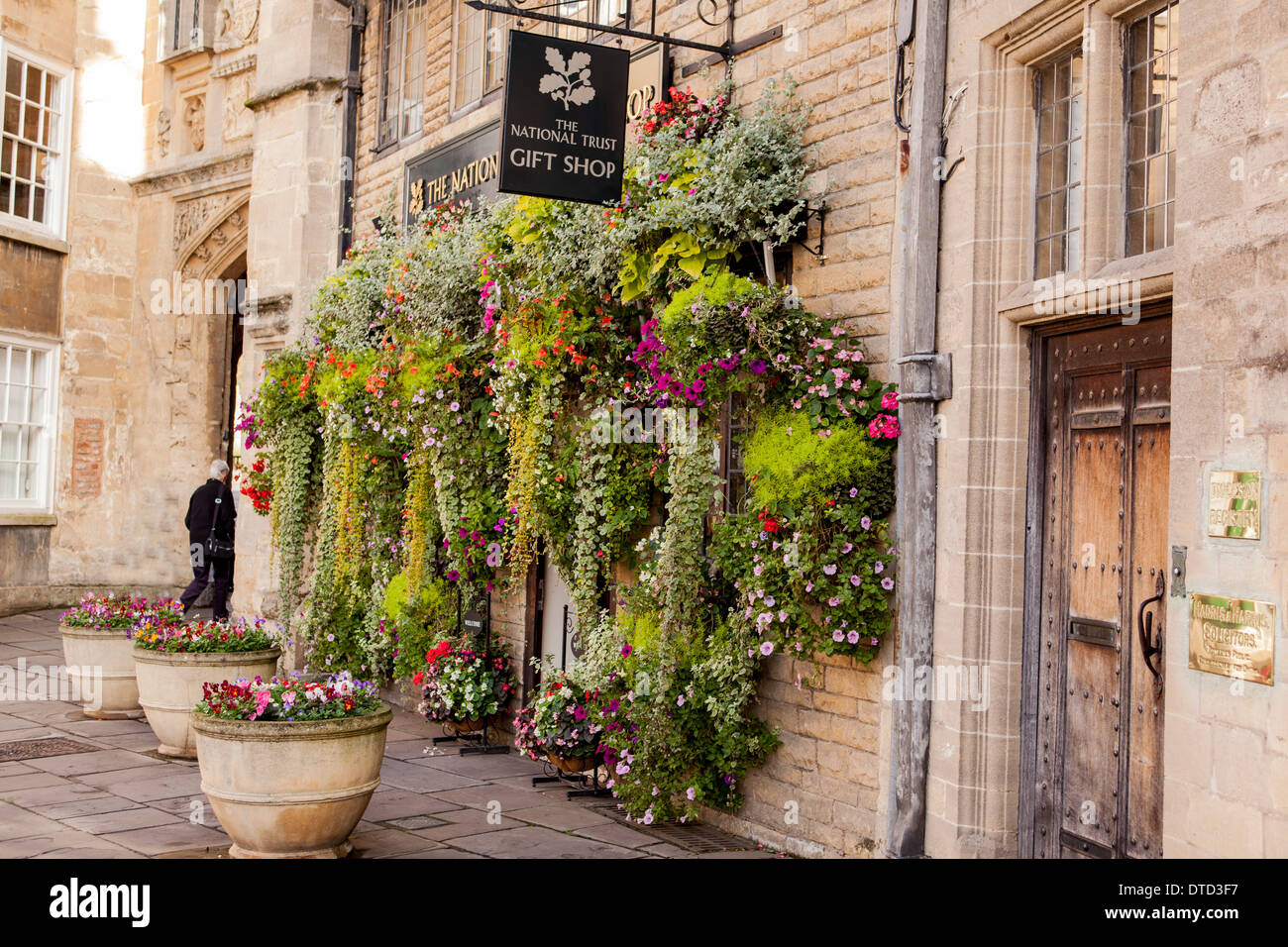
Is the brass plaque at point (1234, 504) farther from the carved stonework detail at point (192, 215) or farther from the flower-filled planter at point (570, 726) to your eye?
the carved stonework detail at point (192, 215)

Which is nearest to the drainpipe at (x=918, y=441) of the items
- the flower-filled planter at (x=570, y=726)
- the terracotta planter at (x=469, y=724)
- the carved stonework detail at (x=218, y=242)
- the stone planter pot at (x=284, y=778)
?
the flower-filled planter at (x=570, y=726)

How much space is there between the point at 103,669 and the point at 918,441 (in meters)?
6.94

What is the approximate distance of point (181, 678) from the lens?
8.01 meters

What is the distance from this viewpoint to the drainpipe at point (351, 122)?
40.8 ft

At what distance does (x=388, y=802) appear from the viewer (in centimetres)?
714

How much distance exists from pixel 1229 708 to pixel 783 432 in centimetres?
260

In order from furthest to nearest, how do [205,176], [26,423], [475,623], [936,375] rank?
[205,176]
[26,423]
[475,623]
[936,375]

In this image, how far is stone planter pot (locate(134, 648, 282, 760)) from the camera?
7980mm

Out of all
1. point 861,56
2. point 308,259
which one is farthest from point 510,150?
point 308,259

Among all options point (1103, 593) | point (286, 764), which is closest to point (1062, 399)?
point (1103, 593)

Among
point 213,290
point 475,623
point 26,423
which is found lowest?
point 475,623

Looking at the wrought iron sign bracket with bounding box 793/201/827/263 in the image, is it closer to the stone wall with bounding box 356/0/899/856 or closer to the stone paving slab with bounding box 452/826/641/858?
the stone wall with bounding box 356/0/899/856

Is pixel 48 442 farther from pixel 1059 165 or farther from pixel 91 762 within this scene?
pixel 1059 165

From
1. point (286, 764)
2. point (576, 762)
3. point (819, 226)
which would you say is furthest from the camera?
point (576, 762)
